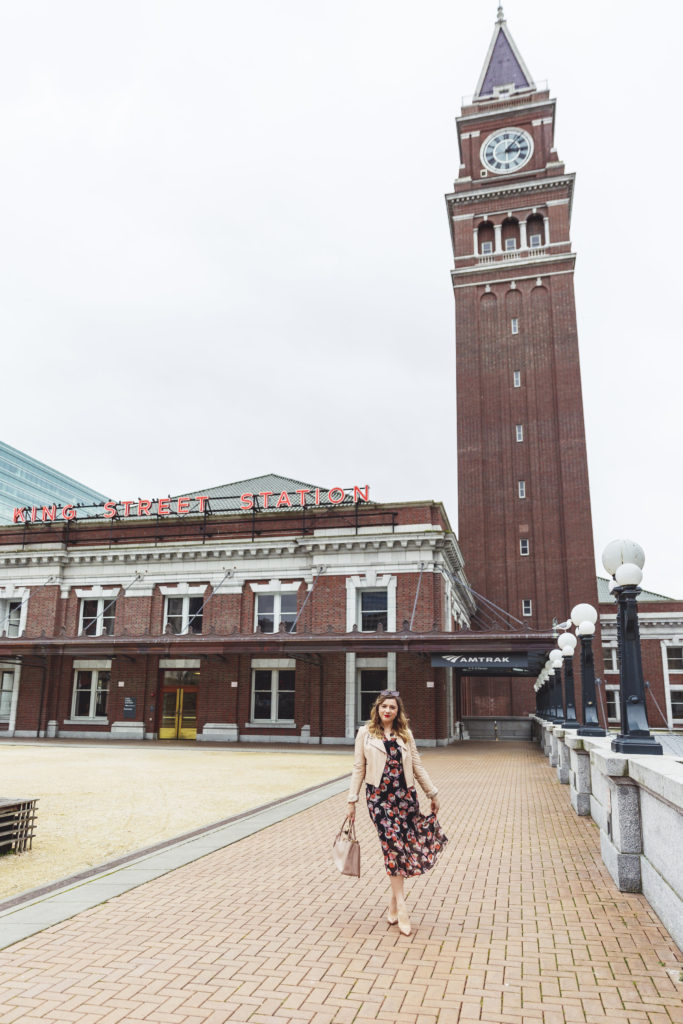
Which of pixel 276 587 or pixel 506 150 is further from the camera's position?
pixel 506 150

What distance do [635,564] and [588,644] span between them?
20.0ft

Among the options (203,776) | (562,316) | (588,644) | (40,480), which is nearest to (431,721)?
(203,776)

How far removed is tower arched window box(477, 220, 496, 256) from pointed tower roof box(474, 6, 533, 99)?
1209cm

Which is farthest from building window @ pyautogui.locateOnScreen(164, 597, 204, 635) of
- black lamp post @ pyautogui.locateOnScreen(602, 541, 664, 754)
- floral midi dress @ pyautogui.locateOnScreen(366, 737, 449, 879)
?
floral midi dress @ pyautogui.locateOnScreen(366, 737, 449, 879)

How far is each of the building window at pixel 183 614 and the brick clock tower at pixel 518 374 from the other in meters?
19.7

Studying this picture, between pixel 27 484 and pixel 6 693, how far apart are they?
103638 millimetres

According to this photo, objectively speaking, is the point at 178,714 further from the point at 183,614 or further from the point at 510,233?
the point at 510,233

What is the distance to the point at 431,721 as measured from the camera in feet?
A: 94.4

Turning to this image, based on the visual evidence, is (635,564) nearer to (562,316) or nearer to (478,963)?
(478,963)

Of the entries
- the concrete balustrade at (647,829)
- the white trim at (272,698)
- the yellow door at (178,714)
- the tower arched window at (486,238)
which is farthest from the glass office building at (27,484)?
the concrete balustrade at (647,829)

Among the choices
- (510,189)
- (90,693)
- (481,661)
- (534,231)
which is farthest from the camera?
(510,189)

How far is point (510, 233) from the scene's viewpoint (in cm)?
5247

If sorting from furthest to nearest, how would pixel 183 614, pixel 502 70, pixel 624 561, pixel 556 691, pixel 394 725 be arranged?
pixel 502 70
pixel 183 614
pixel 556 691
pixel 624 561
pixel 394 725

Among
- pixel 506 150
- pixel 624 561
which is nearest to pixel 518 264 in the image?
pixel 506 150
